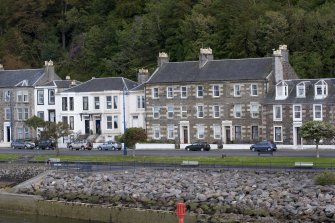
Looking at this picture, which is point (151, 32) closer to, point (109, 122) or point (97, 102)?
point (97, 102)

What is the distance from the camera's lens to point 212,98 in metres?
82.6

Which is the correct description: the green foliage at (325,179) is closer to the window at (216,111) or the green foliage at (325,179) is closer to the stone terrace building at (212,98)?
the stone terrace building at (212,98)

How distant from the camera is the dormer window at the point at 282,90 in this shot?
77562 mm

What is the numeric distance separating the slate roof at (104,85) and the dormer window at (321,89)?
2362cm

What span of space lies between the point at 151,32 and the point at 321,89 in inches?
1839

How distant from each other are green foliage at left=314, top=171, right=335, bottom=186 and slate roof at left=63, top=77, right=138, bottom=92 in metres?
46.5

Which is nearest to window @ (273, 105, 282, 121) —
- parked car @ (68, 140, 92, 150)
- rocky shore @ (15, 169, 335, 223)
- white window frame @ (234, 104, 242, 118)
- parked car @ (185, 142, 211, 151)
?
white window frame @ (234, 104, 242, 118)

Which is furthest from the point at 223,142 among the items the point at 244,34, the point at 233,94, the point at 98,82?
the point at 244,34

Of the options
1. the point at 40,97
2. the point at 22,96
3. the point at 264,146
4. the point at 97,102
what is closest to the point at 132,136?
the point at 264,146

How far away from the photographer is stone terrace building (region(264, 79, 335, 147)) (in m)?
74.8

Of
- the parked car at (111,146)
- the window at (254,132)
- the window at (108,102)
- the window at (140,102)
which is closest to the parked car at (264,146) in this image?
the window at (254,132)

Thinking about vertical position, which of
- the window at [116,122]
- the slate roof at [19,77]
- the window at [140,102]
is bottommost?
the window at [116,122]

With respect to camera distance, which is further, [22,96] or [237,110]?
[22,96]

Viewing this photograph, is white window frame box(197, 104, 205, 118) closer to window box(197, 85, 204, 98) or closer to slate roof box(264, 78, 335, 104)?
window box(197, 85, 204, 98)
